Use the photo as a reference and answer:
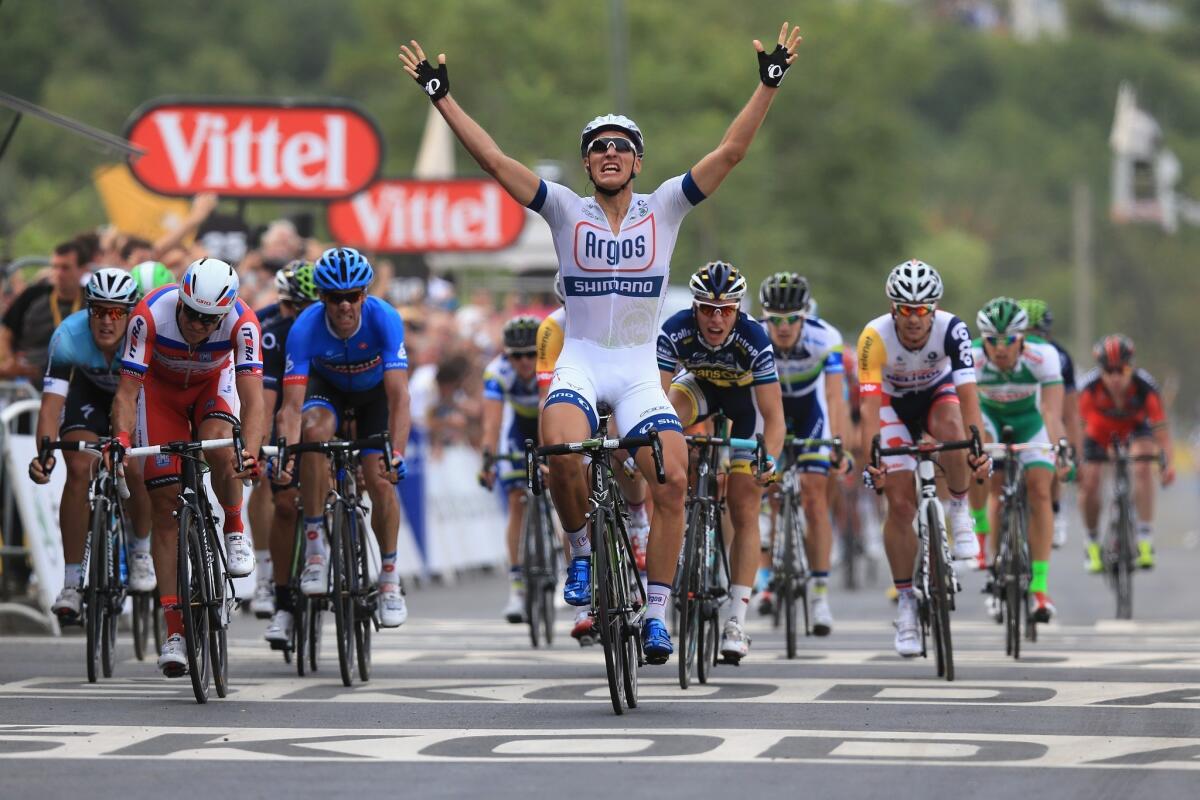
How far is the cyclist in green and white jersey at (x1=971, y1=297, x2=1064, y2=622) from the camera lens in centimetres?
1606

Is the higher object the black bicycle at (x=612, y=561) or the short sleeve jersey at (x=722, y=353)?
the short sleeve jersey at (x=722, y=353)

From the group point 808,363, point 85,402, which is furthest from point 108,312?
point 808,363

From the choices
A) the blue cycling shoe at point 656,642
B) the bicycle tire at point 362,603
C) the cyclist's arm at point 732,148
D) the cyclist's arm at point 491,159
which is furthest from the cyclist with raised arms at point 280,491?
the blue cycling shoe at point 656,642

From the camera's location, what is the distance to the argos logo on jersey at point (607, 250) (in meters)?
11.4

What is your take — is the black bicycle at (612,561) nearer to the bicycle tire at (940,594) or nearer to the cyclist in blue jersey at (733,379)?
the cyclist in blue jersey at (733,379)

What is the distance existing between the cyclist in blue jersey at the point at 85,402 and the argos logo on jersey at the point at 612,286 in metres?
2.84

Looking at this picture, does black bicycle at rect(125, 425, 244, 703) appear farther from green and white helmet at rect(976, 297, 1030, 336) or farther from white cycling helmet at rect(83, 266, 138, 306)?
green and white helmet at rect(976, 297, 1030, 336)

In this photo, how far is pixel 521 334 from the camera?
16984 mm

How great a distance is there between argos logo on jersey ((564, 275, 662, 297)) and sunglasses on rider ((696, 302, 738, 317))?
1568 mm

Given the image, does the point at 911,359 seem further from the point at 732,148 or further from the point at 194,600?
the point at 194,600

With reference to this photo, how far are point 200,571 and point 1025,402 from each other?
7261 mm

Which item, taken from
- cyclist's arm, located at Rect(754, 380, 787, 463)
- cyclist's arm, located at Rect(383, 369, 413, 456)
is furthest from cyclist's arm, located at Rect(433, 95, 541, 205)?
cyclist's arm, located at Rect(754, 380, 787, 463)

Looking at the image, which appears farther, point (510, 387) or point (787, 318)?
point (510, 387)

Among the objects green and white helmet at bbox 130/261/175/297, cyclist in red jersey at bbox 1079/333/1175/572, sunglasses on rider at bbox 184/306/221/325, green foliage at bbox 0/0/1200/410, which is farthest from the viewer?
green foliage at bbox 0/0/1200/410
